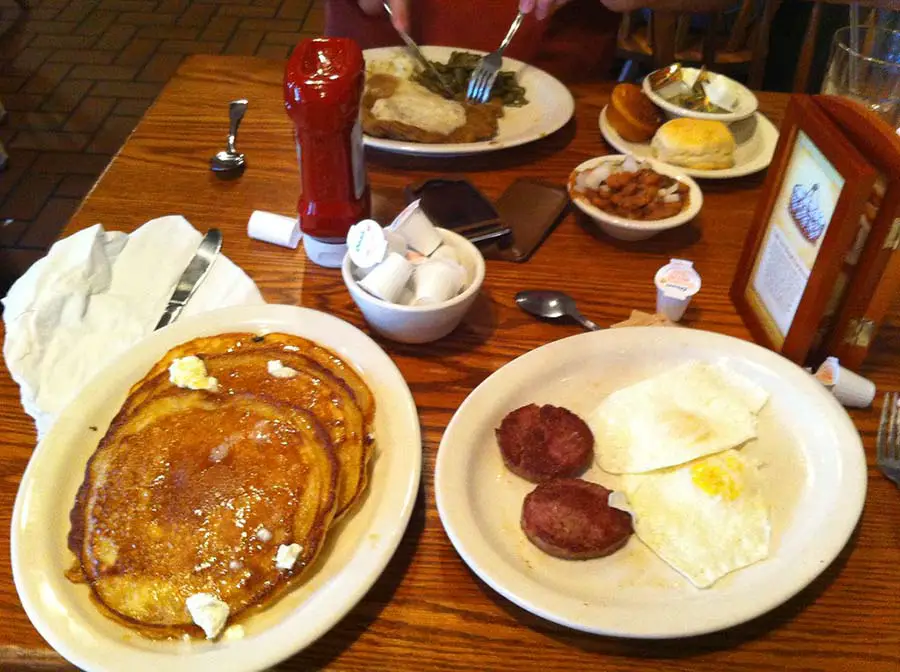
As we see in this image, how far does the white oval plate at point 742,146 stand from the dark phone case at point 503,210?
0.83 ft

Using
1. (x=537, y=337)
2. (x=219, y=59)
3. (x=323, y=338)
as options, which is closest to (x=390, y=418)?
(x=323, y=338)

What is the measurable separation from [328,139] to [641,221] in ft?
2.06

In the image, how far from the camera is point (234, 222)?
4.90ft

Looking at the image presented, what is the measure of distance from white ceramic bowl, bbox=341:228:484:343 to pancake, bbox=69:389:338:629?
0.81 ft

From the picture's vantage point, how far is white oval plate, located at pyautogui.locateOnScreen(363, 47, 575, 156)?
1616 millimetres

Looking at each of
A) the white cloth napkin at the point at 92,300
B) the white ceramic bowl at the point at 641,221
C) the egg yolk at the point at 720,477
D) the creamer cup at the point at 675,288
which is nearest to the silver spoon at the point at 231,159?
the white cloth napkin at the point at 92,300

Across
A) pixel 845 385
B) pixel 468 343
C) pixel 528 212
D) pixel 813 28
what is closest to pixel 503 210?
pixel 528 212

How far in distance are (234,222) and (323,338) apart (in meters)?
0.50

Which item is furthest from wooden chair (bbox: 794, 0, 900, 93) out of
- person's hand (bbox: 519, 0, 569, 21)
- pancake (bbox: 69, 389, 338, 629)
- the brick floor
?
the brick floor

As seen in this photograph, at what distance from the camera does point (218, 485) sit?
904 mm

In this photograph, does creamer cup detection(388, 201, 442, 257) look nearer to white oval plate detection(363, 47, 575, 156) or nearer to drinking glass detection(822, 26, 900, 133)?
white oval plate detection(363, 47, 575, 156)

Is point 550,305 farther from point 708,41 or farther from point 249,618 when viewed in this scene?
point 708,41

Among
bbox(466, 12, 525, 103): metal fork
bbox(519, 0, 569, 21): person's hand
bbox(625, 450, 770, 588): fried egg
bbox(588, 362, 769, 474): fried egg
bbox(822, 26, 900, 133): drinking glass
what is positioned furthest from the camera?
bbox(519, 0, 569, 21): person's hand

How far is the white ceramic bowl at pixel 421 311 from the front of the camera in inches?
44.3
